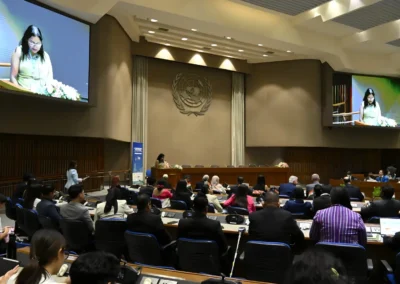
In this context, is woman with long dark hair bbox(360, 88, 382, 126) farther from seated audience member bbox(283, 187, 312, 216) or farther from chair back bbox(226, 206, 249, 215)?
chair back bbox(226, 206, 249, 215)

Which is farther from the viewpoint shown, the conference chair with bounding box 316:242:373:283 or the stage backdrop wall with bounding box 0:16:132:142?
the stage backdrop wall with bounding box 0:16:132:142

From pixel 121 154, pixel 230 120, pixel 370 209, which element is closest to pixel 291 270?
pixel 370 209

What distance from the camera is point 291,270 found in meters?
1.33

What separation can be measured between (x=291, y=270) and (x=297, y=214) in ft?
15.8

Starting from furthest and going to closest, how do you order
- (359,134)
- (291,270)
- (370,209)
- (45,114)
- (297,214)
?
1. (359,134)
2. (45,114)
3. (297,214)
4. (370,209)
5. (291,270)

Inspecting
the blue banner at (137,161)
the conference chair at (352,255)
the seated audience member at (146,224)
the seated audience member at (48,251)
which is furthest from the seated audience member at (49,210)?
the blue banner at (137,161)

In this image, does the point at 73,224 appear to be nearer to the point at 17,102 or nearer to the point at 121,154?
the point at 17,102

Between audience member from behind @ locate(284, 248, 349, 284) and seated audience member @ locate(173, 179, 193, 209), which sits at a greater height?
audience member from behind @ locate(284, 248, 349, 284)

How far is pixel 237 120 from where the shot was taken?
18531mm

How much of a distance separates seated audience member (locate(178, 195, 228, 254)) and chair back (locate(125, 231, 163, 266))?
0.94 feet

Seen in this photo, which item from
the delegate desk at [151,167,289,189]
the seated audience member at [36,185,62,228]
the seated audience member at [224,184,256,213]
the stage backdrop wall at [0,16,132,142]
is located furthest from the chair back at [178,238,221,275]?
the delegate desk at [151,167,289,189]

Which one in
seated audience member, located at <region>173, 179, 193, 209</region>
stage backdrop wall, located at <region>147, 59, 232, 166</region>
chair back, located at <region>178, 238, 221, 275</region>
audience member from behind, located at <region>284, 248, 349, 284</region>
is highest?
stage backdrop wall, located at <region>147, 59, 232, 166</region>

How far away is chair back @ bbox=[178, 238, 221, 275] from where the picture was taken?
3.68 metres

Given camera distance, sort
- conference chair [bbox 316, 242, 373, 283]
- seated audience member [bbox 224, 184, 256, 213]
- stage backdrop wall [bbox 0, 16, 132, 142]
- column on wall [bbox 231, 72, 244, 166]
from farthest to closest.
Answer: column on wall [bbox 231, 72, 244, 166]
stage backdrop wall [bbox 0, 16, 132, 142]
seated audience member [bbox 224, 184, 256, 213]
conference chair [bbox 316, 242, 373, 283]
